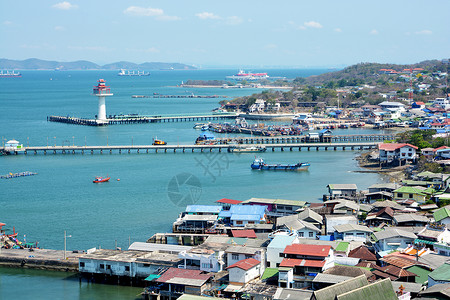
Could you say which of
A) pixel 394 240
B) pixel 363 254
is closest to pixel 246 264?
A: pixel 363 254

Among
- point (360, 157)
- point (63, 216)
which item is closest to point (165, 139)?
point (360, 157)

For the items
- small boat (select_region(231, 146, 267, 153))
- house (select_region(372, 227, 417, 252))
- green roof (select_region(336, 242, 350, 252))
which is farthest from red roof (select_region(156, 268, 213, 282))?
small boat (select_region(231, 146, 267, 153))

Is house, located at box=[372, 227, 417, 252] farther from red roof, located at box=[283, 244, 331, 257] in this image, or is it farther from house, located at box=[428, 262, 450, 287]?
house, located at box=[428, 262, 450, 287]

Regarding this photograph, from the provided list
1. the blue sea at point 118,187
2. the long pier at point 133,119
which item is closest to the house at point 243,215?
the blue sea at point 118,187

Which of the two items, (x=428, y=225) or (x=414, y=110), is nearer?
(x=428, y=225)

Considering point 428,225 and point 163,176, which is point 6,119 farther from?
point 428,225

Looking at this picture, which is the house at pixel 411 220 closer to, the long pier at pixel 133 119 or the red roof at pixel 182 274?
the red roof at pixel 182 274
